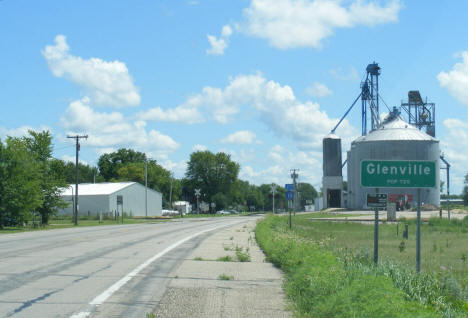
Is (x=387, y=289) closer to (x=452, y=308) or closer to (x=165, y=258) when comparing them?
(x=452, y=308)

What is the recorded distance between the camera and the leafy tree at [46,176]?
48.7 metres

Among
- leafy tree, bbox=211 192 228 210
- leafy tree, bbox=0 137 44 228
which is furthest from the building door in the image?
leafy tree, bbox=0 137 44 228

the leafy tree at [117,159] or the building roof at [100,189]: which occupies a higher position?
the leafy tree at [117,159]

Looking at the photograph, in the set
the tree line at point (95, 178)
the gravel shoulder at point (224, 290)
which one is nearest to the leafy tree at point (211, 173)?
the tree line at point (95, 178)

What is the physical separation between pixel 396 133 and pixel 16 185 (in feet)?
213

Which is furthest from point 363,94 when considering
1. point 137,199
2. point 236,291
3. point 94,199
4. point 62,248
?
point 236,291

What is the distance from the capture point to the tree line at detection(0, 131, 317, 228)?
135 ft

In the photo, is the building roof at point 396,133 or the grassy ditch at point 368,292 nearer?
the grassy ditch at point 368,292

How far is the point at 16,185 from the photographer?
134ft

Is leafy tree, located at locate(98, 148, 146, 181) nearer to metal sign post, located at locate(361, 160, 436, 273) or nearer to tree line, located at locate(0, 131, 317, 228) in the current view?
tree line, located at locate(0, 131, 317, 228)

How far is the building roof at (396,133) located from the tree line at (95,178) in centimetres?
3843

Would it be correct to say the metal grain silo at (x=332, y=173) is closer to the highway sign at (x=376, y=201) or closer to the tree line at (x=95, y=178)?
the tree line at (x=95, y=178)

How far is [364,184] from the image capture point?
34.3 ft

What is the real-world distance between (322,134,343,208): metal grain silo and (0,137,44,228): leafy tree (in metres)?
70.5
